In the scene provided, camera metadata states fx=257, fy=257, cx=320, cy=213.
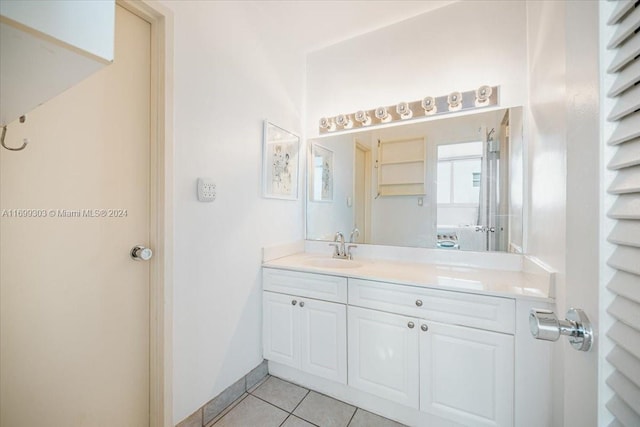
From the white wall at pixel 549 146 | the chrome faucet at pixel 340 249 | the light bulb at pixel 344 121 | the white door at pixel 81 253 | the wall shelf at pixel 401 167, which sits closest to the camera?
the white door at pixel 81 253

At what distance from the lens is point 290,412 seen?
1498 millimetres

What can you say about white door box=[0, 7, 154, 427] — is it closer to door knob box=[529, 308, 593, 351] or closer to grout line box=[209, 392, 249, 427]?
grout line box=[209, 392, 249, 427]

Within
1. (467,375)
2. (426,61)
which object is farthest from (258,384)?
(426,61)

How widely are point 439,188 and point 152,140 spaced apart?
1.79 metres

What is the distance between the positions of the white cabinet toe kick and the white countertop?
36 millimetres

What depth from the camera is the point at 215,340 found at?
4.81 feet

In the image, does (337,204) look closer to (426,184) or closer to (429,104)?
(426,184)

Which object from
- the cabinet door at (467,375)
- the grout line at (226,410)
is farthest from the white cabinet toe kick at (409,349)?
the grout line at (226,410)

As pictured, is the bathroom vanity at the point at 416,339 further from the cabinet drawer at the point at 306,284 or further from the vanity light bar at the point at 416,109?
the vanity light bar at the point at 416,109

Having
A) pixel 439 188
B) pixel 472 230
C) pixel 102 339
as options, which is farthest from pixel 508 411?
pixel 102 339

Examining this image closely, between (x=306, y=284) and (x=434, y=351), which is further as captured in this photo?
(x=306, y=284)

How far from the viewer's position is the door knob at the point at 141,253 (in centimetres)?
114

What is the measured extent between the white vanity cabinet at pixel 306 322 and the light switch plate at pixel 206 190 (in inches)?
26.6

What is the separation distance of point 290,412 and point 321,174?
1722mm
